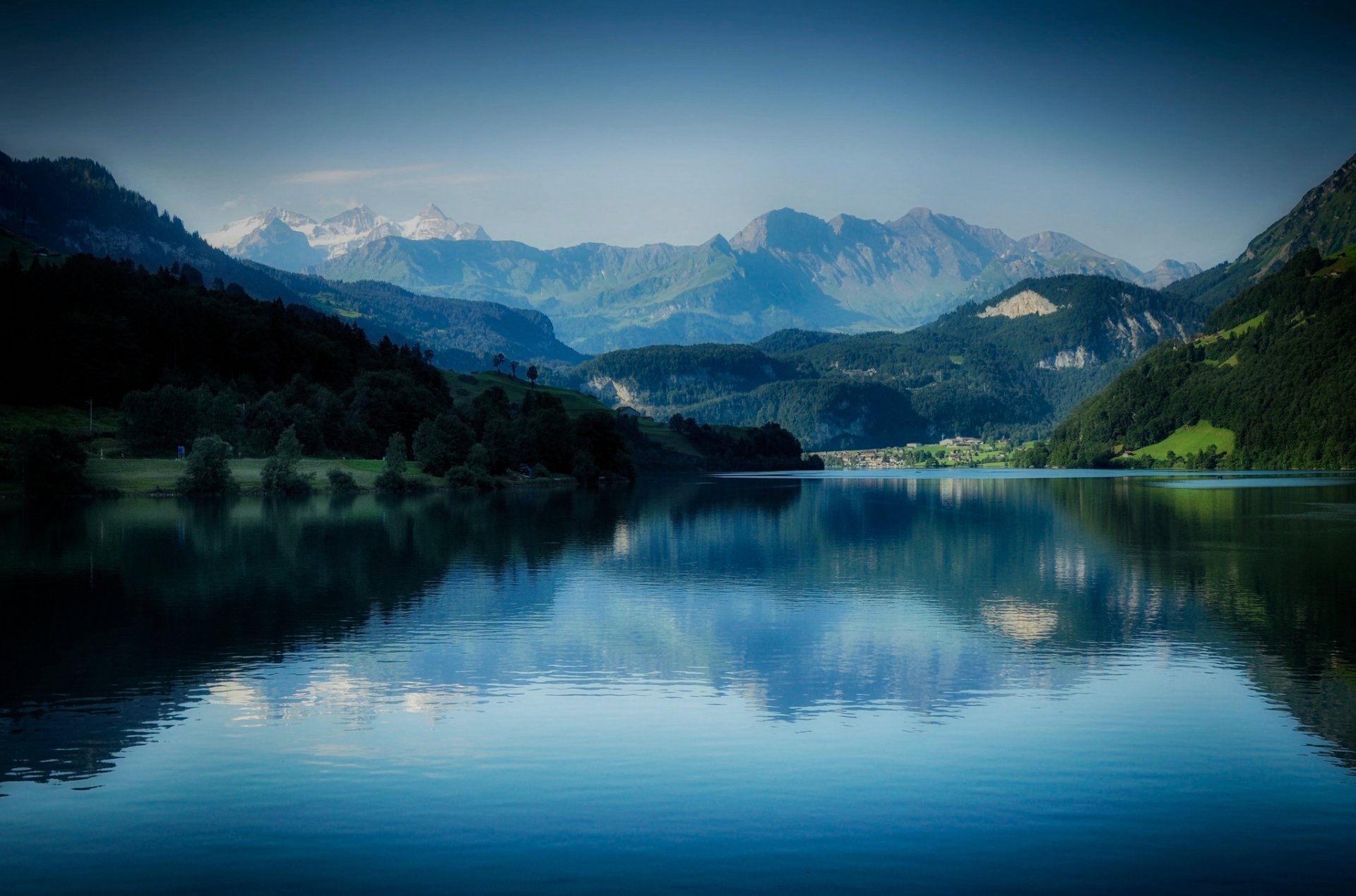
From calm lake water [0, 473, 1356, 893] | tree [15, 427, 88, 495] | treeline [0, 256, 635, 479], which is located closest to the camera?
calm lake water [0, 473, 1356, 893]

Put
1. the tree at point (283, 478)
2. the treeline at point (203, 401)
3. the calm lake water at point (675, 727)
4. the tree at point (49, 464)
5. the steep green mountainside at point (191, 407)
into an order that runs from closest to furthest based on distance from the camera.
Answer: the calm lake water at point (675, 727), the tree at point (49, 464), the tree at point (283, 478), the steep green mountainside at point (191, 407), the treeline at point (203, 401)

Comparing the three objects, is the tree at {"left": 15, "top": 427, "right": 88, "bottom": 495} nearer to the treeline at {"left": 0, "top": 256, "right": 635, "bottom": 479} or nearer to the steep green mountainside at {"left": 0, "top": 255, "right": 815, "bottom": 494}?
the steep green mountainside at {"left": 0, "top": 255, "right": 815, "bottom": 494}

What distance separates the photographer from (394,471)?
158000mm

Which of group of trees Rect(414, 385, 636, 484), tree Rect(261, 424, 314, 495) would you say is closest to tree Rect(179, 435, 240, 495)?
tree Rect(261, 424, 314, 495)

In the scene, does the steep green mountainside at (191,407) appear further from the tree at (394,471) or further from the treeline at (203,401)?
the tree at (394,471)

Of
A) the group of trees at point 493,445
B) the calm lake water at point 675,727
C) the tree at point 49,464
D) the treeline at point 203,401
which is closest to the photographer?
the calm lake water at point 675,727

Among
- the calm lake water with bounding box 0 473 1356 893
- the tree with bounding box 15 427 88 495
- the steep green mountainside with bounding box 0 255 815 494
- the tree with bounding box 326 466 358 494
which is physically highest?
the steep green mountainside with bounding box 0 255 815 494

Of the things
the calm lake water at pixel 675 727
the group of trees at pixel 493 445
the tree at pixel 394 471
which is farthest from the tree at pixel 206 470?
the calm lake water at pixel 675 727

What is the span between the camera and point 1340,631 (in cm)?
4191

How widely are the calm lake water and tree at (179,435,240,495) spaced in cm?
7459

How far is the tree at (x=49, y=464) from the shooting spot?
12912cm

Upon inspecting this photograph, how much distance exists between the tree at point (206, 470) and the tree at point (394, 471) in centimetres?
2349

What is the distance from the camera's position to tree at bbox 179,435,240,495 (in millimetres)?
136500

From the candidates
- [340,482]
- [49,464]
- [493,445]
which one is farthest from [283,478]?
[493,445]
